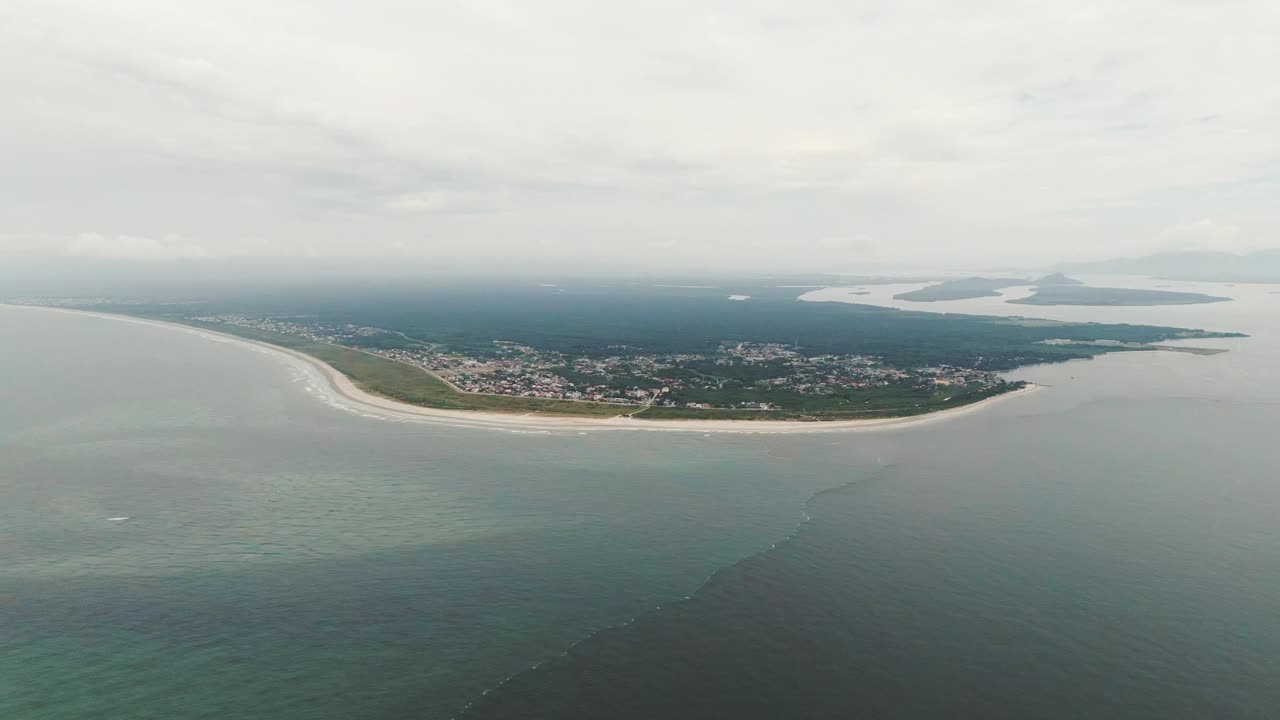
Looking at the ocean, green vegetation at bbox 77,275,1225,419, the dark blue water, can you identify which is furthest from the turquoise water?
green vegetation at bbox 77,275,1225,419

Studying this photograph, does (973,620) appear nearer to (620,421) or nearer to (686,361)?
(620,421)

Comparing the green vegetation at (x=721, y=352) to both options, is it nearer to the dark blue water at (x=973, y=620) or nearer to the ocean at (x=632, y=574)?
the ocean at (x=632, y=574)

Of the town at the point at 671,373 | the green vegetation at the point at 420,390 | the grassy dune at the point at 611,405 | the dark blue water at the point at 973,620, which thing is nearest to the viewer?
the dark blue water at the point at 973,620

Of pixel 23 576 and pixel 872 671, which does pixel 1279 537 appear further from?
pixel 23 576

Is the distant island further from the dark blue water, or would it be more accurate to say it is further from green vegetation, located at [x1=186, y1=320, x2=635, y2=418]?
the dark blue water

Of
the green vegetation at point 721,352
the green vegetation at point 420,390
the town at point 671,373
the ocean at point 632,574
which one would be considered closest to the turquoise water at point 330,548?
the ocean at point 632,574
